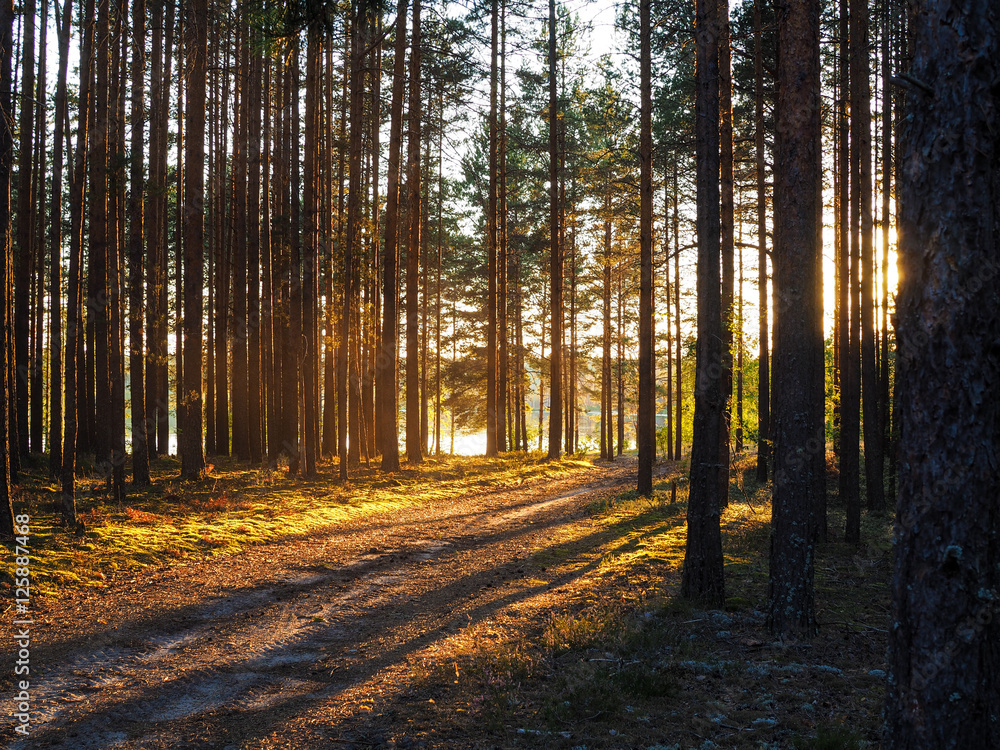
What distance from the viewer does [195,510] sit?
40.6 feet

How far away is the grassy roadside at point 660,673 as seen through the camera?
4699mm

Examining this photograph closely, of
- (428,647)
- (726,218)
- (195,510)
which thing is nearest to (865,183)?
(726,218)

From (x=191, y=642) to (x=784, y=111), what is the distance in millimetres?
8588

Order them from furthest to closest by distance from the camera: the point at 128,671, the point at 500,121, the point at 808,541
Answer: the point at 500,121
the point at 808,541
the point at 128,671

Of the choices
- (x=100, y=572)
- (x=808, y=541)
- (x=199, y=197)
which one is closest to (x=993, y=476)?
(x=808, y=541)

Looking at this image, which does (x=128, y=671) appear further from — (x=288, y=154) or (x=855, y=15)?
(x=288, y=154)

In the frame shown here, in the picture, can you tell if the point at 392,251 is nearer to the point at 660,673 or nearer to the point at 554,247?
the point at 554,247

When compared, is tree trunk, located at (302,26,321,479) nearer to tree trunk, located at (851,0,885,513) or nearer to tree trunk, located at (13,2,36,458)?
tree trunk, located at (13,2,36,458)

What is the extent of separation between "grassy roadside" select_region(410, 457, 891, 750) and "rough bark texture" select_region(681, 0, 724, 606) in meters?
0.50

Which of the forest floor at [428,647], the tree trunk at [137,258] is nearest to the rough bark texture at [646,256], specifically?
the forest floor at [428,647]

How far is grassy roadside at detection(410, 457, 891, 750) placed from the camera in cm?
470

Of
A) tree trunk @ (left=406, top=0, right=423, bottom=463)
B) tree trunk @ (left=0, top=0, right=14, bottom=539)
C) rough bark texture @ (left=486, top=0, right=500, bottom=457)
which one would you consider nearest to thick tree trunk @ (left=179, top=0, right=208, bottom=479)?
tree trunk @ (left=0, top=0, right=14, bottom=539)

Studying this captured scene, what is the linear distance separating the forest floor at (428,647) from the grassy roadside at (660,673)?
0.02 metres

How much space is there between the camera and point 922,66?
3.65 m
